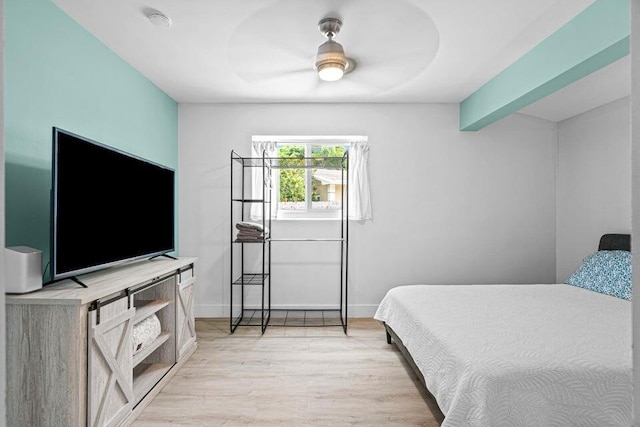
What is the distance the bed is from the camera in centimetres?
165

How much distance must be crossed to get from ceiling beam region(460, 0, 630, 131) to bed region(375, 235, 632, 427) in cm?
163

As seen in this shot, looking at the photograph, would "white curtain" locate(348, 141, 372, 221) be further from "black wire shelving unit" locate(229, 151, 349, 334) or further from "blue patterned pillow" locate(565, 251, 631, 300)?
"blue patterned pillow" locate(565, 251, 631, 300)

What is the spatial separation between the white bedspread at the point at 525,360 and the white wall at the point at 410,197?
5.03 feet

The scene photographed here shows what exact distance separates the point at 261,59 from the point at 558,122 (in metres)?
3.45

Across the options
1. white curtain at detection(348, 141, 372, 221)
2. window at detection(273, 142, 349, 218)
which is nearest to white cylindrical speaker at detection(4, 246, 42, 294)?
window at detection(273, 142, 349, 218)

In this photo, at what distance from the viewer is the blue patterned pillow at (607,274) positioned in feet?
10.1

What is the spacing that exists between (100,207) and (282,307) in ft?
8.34

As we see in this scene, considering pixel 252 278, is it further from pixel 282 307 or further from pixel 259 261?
pixel 282 307

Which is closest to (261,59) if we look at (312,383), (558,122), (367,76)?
(367,76)

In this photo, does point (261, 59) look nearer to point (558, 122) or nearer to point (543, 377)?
point (543, 377)

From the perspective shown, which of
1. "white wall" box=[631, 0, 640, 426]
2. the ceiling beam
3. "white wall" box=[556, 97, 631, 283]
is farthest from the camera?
"white wall" box=[556, 97, 631, 283]

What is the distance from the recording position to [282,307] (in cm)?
436

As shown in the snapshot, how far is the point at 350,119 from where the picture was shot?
4340mm

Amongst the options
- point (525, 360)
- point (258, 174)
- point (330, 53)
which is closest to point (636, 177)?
point (525, 360)
